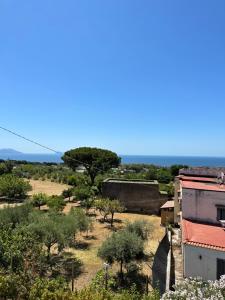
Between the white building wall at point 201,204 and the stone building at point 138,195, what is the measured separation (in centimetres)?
1359

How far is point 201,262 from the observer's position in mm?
13961

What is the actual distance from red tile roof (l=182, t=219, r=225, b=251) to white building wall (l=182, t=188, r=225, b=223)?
64cm

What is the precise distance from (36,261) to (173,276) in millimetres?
6317

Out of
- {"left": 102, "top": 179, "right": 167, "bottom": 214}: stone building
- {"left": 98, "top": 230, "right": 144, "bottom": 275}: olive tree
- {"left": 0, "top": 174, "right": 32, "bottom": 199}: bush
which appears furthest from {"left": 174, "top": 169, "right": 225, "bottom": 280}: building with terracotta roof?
{"left": 0, "top": 174, "right": 32, "bottom": 199}: bush

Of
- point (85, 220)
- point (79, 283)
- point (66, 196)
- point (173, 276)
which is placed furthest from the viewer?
point (66, 196)

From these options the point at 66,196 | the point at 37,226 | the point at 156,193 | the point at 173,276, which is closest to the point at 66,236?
the point at 37,226

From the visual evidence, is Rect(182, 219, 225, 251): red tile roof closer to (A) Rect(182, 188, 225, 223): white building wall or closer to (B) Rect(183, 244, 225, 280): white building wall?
(B) Rect(183, 244, 225, 280): white building wall

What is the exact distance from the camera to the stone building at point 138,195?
31.8 metres

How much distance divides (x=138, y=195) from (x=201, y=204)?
14.6 meters

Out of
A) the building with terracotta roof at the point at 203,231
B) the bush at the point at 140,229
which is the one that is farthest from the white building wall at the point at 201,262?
the bush at the point at 140,229

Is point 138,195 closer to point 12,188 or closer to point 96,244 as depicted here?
point 96,244

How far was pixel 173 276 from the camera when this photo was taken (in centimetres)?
1466

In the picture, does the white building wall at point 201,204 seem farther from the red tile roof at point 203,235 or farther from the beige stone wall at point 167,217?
the beige stone wall at point 167,217

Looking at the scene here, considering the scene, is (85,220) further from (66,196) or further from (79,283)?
(66,196)
